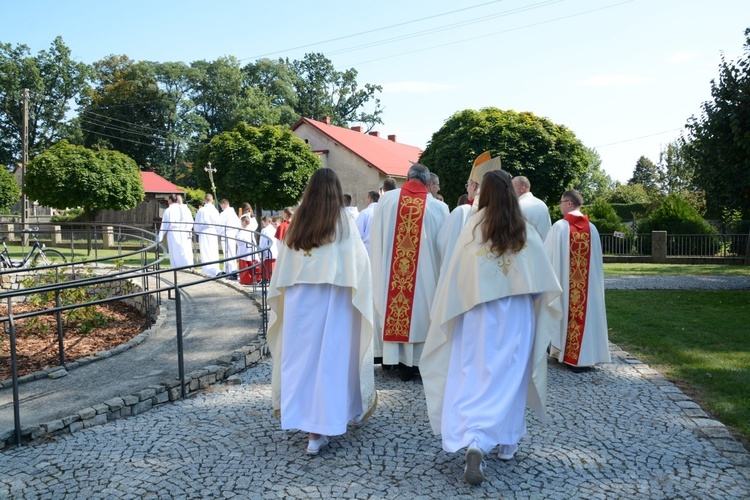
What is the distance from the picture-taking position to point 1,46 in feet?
170

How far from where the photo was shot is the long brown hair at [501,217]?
13.3ft

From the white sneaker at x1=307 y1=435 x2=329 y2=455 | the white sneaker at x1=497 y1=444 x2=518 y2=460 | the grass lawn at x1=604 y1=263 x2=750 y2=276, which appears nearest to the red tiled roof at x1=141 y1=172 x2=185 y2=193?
the grass lawn at x1=604 y1=263 x2=750 y2=276

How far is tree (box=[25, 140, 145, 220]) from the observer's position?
91.0 feet

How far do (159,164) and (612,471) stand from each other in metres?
54.9

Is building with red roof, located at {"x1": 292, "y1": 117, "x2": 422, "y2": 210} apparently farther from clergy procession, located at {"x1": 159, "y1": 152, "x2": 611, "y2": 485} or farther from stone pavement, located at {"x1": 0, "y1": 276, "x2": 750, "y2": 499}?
clergy procession, located at {"x1": 159, "y1": 152, "x2": 611, "y2": 485}

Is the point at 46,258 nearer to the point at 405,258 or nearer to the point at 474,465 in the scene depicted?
the point at 405,258

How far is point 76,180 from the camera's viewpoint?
2778 centimetres

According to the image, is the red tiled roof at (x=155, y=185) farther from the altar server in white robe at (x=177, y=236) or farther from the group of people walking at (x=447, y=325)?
the group of people walking at (x=447, y=325)

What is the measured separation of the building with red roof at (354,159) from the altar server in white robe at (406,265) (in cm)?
3173

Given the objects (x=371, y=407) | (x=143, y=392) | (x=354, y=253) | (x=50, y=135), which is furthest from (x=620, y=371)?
(x=50, y=135)

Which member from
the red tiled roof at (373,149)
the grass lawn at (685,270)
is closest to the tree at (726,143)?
the grass lawn at (685,270)

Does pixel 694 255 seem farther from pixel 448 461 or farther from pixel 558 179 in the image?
pixel 448 461

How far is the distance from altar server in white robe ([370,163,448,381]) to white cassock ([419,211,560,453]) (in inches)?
77.5

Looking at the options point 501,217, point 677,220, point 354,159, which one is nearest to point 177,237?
point 501,217
